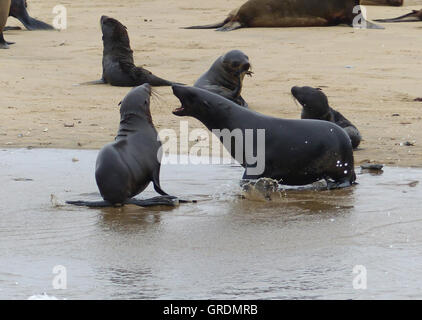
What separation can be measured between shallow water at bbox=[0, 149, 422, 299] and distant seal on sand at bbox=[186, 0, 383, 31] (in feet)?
25.5

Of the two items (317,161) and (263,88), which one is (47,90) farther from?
(317,161)

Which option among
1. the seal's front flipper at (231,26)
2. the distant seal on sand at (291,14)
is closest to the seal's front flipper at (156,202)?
the seal's front flipper at (231,26)

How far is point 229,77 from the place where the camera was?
29.6 feet

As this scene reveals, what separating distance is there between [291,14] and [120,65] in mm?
4596

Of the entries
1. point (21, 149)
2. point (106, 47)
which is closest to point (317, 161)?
point (21, 149)

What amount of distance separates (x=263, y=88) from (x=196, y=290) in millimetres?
5756

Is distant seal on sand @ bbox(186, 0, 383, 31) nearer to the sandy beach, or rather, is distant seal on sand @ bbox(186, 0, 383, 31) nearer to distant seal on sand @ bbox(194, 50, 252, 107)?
the sandy beach

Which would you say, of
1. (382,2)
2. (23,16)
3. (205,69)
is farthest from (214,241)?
(382,2)

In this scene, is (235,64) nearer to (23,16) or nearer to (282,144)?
(282,144)

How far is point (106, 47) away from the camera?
10.9m

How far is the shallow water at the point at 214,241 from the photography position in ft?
14.3

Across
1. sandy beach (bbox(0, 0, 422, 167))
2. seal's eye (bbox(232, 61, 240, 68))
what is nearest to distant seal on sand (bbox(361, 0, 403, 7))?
sandy beach (bbox(0, 0, 422, 167))

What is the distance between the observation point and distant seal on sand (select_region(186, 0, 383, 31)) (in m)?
14.2

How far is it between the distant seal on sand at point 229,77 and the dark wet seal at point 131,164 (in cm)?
276
